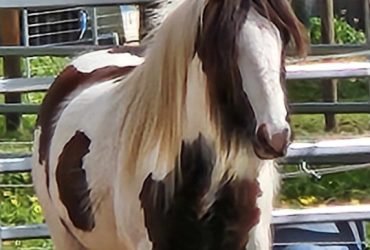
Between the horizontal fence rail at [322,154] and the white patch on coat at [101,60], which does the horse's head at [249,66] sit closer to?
the white patch on coat at [101,60]

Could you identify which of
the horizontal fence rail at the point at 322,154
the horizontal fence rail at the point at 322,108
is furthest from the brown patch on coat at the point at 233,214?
the horizontal fence rail at the point at 322,108

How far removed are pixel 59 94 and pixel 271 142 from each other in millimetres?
1218

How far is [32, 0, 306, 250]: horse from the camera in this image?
7.72 ft

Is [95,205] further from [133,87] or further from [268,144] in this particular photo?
[268,144]

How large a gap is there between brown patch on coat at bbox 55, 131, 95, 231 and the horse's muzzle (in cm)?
76

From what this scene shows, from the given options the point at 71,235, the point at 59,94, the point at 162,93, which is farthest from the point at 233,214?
the point at 59,94

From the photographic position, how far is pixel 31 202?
4.90 m

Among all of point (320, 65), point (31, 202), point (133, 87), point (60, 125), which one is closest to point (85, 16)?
point (31, 202)

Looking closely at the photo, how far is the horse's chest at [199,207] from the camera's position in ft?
8.47

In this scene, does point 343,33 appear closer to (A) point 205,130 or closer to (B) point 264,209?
(B) point 264,209

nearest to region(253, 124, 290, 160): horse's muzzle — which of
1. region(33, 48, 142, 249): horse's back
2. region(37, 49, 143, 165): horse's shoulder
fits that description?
region(33, 48, 142, 249): horse's back

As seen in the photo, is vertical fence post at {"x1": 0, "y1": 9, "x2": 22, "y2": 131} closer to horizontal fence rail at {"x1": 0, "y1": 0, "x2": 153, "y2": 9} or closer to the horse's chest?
horizontal fence rail at {"x1": 0, "y1": 0, "x2": 153, "y2": 9}

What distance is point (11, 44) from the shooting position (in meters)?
5.79

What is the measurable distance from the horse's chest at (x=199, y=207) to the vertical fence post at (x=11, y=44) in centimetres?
298
